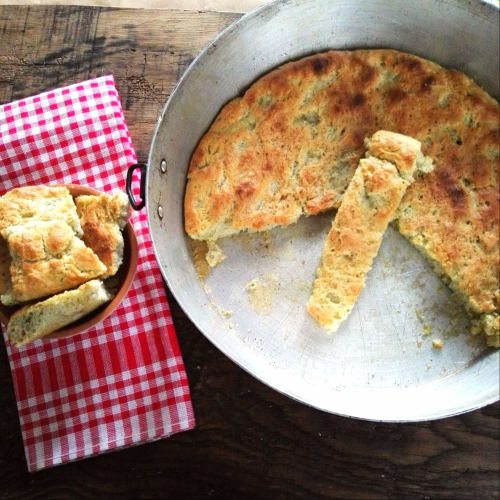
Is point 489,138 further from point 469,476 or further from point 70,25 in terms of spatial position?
point 70,25

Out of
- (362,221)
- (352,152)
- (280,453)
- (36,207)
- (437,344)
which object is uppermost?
(352,152)

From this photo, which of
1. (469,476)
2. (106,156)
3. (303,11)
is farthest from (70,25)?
(469,476)

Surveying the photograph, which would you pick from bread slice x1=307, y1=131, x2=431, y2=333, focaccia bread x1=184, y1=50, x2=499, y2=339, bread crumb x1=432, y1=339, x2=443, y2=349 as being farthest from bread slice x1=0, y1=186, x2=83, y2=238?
bread crumb x1=432, y1=339, x2=443, y2=349

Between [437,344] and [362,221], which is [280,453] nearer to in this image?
[437,344]

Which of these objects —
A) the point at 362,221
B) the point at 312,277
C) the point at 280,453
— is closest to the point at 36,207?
the point at 312,277

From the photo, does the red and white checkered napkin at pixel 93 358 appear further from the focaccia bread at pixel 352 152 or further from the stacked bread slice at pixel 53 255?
the focaccia bread at pixel 352 152

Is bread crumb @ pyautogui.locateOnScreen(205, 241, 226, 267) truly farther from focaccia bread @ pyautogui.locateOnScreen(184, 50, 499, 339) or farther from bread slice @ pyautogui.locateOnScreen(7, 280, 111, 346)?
bread slice @ pyautogui.locateOnScreen(7, 280, 111, 346)

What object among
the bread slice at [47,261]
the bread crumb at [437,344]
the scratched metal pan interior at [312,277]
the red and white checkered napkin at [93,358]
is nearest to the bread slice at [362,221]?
the scratched metal pan interior at [312,277]
